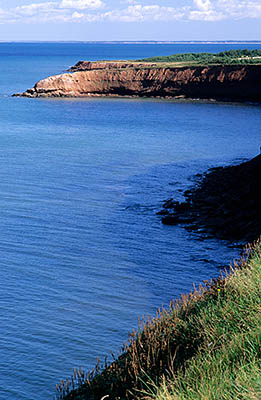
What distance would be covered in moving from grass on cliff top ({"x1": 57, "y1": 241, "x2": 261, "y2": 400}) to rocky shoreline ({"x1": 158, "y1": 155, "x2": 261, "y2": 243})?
12836mm

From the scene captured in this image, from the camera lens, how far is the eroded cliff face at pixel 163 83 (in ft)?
251

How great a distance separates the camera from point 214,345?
7812mm

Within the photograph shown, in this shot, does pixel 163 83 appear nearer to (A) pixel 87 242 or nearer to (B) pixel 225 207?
(B) pixel 225 207

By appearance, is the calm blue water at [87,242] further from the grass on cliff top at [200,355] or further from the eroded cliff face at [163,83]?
the eroded cliff face at [163,83]

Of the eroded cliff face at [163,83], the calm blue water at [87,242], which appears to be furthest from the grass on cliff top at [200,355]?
the eroded cliff face at [163,83]

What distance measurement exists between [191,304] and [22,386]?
179 inches

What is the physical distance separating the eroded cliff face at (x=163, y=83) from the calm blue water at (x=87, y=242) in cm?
2468

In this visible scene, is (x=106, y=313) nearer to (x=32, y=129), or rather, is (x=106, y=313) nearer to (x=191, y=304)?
(x=191, y=304)

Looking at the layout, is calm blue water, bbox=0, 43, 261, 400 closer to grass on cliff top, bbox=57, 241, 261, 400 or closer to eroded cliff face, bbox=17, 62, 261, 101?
grass on cliff top, bbox=57, 241, 261, 400

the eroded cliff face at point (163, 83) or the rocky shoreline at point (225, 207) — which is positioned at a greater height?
the rocky shoreline at point (225, 207)

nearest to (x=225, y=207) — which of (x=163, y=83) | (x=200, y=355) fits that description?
(x=200, y=355)

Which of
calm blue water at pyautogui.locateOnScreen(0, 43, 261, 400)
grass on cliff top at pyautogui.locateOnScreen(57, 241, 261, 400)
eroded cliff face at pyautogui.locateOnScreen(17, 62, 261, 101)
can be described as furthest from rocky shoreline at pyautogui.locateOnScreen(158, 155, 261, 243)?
eroded cliff face at pyautogui.locateOnScreen(17, 62, 261, 101)

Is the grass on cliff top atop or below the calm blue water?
atop

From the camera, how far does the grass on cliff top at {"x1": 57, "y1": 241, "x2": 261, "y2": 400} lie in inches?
250
